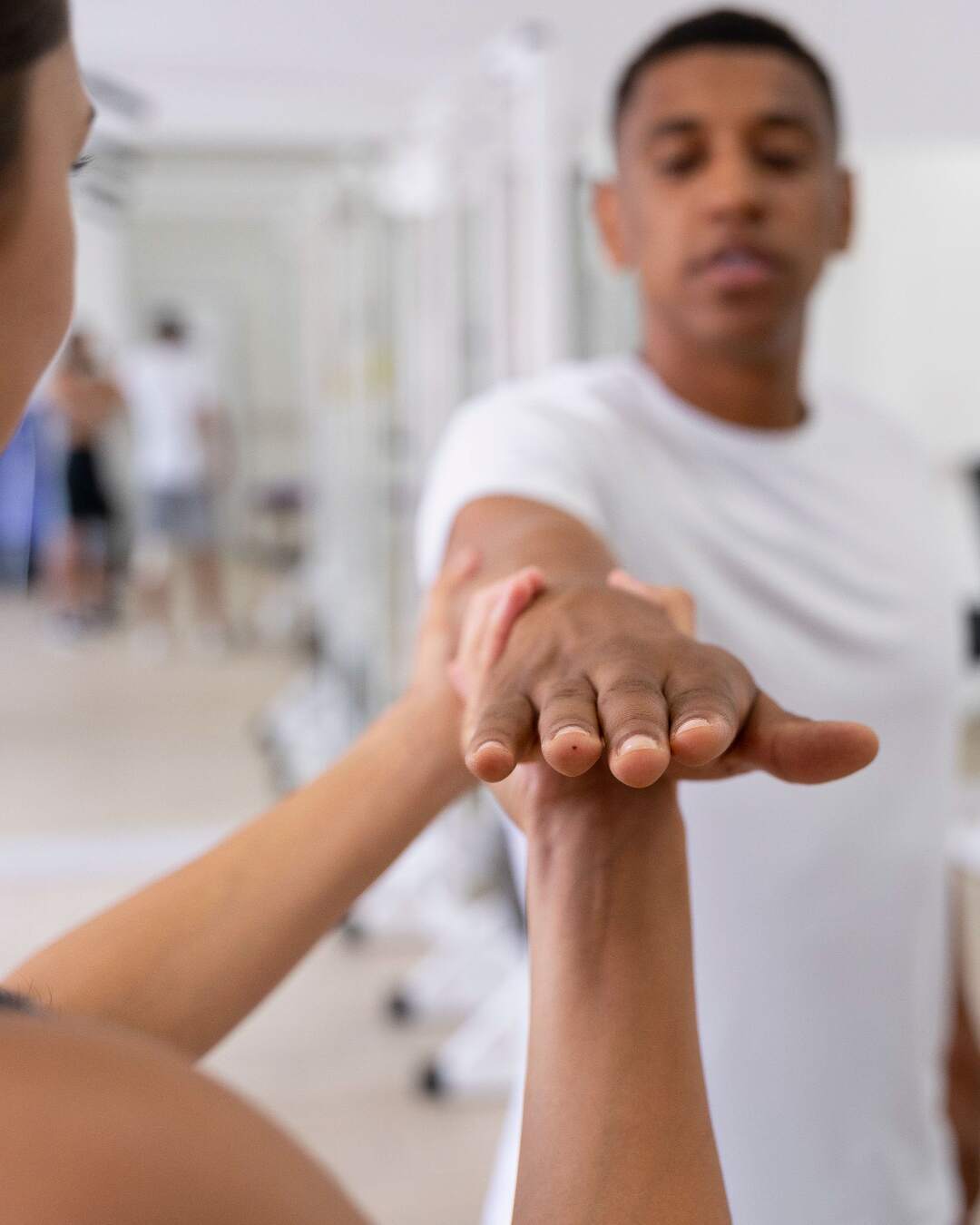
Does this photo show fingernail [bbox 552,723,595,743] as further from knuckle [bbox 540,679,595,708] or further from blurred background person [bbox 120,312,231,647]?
blurred background person [bbox 120,312,231,647]

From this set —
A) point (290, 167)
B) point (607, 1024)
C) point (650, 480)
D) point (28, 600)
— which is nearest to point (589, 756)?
point (607, 1024)

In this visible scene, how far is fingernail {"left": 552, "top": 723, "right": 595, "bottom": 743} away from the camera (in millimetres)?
399

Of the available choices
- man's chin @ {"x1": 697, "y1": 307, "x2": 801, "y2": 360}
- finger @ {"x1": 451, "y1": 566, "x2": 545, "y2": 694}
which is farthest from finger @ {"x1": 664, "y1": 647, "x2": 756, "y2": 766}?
man's chin @ {"x1": 697, "y1": 307, "x2": 801, "y2": 360}

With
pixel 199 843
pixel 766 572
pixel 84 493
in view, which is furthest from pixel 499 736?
pixel 84 493

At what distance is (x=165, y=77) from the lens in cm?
296

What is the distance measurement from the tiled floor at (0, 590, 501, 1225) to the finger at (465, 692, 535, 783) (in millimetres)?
1824

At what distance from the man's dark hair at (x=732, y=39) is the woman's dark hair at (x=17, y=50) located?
650mm

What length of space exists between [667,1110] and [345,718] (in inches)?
162

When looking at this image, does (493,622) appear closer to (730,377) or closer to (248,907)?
(248,907)

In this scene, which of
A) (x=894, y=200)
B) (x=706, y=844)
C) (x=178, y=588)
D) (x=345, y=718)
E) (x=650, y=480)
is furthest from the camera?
(x=178, y=588)

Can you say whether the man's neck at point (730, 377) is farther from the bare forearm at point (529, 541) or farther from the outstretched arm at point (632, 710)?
the outstretched arm at point (632, 710)

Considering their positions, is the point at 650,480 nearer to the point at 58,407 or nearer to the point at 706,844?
the point at 706,844

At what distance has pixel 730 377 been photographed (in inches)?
36.3

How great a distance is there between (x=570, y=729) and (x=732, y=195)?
23.1 inches
